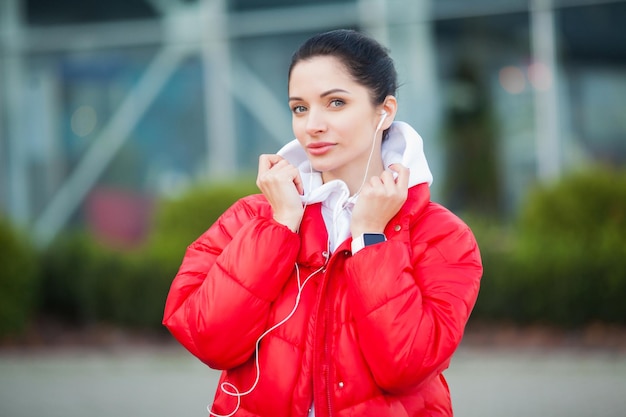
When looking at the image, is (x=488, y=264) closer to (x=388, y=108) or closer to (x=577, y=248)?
(x=577, y=248)

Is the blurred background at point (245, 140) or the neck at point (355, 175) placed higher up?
the blurred background at point (245, 140)

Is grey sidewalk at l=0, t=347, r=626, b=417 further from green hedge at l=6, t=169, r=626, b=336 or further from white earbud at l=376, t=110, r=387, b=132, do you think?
white earbud at l=376, t=110, r=387, b=132

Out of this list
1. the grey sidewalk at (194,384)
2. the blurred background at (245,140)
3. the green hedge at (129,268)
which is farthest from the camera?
the green hedge at (129,268)

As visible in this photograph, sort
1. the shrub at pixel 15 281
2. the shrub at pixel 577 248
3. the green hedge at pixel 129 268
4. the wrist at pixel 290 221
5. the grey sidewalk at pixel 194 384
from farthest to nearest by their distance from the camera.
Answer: the green hedge at pixel 129 268 < the shrub at pixel 15 281 < the shrub at pixel 577 248 < the grey sidewalk at pixel 194 384 < the wrist at pixel 290 221

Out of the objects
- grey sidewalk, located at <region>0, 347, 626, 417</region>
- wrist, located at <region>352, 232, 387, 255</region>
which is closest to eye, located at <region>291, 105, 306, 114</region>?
wrist, located at <region>352, 232, 387, 255</region>

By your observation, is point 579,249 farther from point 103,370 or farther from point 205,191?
point 103,370

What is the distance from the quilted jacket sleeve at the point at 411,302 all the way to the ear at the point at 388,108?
1.62ft

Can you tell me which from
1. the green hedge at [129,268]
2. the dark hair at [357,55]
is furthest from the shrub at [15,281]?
the dark hair at [357,55]

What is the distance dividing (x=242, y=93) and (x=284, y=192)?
10.4m

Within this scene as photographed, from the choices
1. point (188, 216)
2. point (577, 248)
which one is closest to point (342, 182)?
point (577, 248)

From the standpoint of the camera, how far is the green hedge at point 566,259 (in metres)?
8.26

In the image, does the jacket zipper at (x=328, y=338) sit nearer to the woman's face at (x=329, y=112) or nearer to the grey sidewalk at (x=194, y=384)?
the woman's face at (x=329, y=112)

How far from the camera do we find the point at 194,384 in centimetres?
717

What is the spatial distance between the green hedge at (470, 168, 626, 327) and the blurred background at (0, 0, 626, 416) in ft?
0.06
